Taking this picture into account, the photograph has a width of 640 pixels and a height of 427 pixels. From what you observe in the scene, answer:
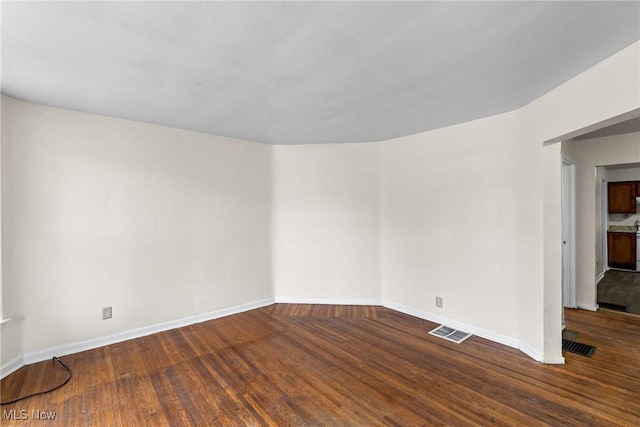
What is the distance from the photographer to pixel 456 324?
10.9 ft

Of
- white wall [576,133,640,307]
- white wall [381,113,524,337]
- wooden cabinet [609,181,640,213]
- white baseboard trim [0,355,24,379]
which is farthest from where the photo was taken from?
wooden cabinet [609,181,640,213]

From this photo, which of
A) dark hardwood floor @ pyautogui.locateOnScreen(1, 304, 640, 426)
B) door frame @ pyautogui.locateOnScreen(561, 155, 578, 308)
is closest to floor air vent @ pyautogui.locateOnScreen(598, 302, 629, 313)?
door frame @ pyautogui.locateOnScreen(561, 155, 578, 308)

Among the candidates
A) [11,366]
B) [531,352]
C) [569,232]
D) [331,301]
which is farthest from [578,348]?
[11,366]

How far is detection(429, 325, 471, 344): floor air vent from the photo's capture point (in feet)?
10.00

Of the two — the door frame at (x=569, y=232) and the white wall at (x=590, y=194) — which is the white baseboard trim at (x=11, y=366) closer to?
the door frame at (x=569, y=232)

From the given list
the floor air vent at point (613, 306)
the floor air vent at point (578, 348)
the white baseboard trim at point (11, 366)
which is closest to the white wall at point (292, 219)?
the white baseboard trim at point (11, 366)

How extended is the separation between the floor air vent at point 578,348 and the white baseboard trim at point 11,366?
511 cm

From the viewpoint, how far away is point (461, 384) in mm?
2250

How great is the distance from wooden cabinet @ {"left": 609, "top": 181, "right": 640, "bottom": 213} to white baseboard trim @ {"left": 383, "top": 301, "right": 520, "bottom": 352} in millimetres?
5805

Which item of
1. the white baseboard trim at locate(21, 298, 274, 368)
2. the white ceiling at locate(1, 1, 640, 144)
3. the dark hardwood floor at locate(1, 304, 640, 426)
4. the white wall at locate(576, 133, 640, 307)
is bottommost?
the dark hardwood floor at locate(1, 304, 640, 426)

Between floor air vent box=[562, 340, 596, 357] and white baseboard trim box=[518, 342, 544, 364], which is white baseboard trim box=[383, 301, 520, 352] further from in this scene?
floor air vent box=[562, 340, 596, 357]

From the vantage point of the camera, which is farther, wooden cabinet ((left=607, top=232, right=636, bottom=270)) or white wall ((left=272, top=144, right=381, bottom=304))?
wooden cabinet ((left=607, top=232, right=636, bottom=270))

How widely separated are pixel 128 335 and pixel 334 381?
2361mm

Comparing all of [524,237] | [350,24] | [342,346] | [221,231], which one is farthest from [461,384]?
A: [221,231]
